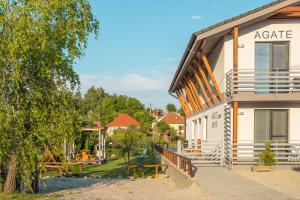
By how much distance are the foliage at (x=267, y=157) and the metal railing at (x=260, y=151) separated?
0.89ft

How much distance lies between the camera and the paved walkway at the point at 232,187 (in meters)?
11.1

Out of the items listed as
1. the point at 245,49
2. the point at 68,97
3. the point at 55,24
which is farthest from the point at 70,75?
the point at 245,49

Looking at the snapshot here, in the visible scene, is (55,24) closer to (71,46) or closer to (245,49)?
(71,46)

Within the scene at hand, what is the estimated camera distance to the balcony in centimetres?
1870

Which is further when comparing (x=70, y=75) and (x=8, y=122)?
(x=70, y=75)

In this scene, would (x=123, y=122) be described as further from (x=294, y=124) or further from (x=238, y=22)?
(x=238, y=22)

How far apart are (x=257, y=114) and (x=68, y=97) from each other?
9.50 m

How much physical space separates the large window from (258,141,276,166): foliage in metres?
1.52

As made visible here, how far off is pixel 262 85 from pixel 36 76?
10389mm

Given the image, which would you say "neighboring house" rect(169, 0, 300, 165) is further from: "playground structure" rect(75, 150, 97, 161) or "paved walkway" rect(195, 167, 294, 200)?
"playground structure" rect(75, 150, 97, 161)

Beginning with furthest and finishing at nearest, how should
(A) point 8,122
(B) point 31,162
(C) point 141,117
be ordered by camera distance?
(C) point 141,117, (B) point 31,162, (A) point 8,122

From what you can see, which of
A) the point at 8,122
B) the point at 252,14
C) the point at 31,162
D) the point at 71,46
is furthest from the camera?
the point at 252,14

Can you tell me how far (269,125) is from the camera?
19625 mm

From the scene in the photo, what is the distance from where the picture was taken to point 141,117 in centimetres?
10212
